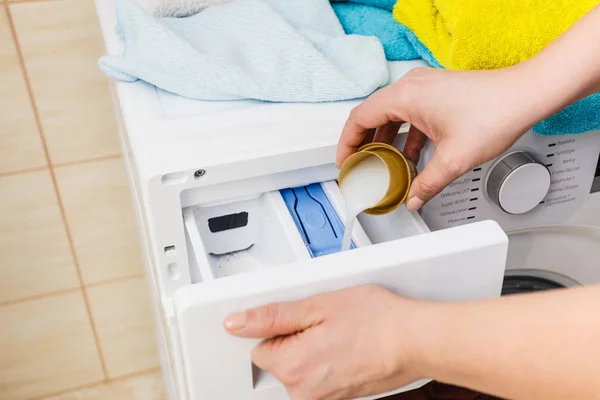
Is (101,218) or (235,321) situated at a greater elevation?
(235,321)

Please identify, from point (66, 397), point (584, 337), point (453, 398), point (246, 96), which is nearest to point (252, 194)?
point (246, 96)

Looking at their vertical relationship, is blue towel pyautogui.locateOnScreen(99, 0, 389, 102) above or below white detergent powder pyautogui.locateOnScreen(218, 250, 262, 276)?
above

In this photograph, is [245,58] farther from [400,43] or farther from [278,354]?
[278,354]

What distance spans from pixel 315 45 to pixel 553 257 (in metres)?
0.43

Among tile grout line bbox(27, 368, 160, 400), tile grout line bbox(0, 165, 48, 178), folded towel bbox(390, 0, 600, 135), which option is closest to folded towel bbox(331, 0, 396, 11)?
folded towel bbox(390, 0, 600, 135)

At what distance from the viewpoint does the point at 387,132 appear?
0.65 meters

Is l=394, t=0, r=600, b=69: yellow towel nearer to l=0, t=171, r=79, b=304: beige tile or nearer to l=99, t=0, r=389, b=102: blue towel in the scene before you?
l=99, t=0, r=389, b=102: blue towel

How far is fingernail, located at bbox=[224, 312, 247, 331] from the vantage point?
0.45 metres

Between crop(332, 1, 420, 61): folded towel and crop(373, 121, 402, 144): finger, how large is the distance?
131mm

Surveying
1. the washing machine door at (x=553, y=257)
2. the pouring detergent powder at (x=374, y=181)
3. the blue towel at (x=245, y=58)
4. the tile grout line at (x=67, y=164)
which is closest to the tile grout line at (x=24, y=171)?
the tile grout line at (x=67, y=164)

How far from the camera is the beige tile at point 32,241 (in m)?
1.05

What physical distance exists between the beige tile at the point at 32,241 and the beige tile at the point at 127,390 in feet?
0.93

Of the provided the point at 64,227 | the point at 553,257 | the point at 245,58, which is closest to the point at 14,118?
the point at 64,227

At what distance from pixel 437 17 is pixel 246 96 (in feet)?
0.72
